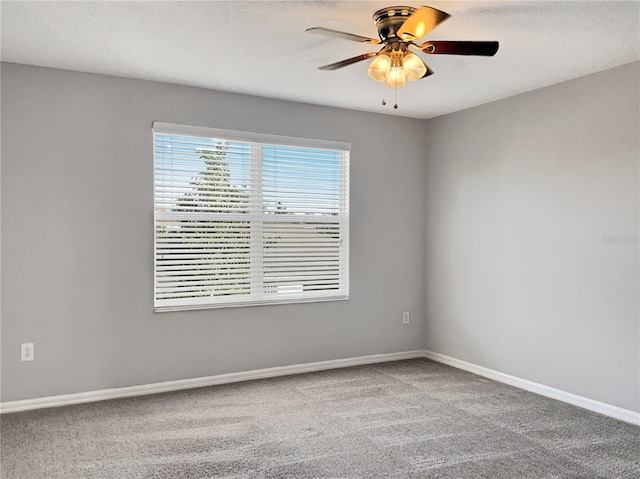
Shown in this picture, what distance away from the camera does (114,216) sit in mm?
3910

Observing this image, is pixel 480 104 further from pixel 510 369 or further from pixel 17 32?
pixel 17 32

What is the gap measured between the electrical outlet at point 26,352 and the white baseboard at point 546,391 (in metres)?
3.57

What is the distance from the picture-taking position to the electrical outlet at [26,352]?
11.9ft

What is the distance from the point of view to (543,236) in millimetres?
4125

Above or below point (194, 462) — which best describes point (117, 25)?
above

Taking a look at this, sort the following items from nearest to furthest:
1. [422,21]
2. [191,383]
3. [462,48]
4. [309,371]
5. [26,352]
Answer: [422,21] → [462,48] → [26,352] → [191,383] → [309,371]

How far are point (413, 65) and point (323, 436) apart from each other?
2245mm

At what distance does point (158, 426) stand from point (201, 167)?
2030 mm

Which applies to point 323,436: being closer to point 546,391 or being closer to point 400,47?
point 546,391

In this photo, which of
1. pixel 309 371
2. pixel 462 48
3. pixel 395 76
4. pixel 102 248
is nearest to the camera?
pixel 462 48

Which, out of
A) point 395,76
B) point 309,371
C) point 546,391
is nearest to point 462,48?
point 395,76

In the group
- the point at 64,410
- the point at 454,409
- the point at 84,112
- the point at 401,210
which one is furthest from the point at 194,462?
the point at 401,210

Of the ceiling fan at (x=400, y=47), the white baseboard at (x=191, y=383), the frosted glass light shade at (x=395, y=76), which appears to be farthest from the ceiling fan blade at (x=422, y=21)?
the white baseboard at (x=191, y=383)

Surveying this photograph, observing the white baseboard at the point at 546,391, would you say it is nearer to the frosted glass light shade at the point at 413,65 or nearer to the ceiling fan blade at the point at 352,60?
the frosted glass light shade at the point at 413,65
